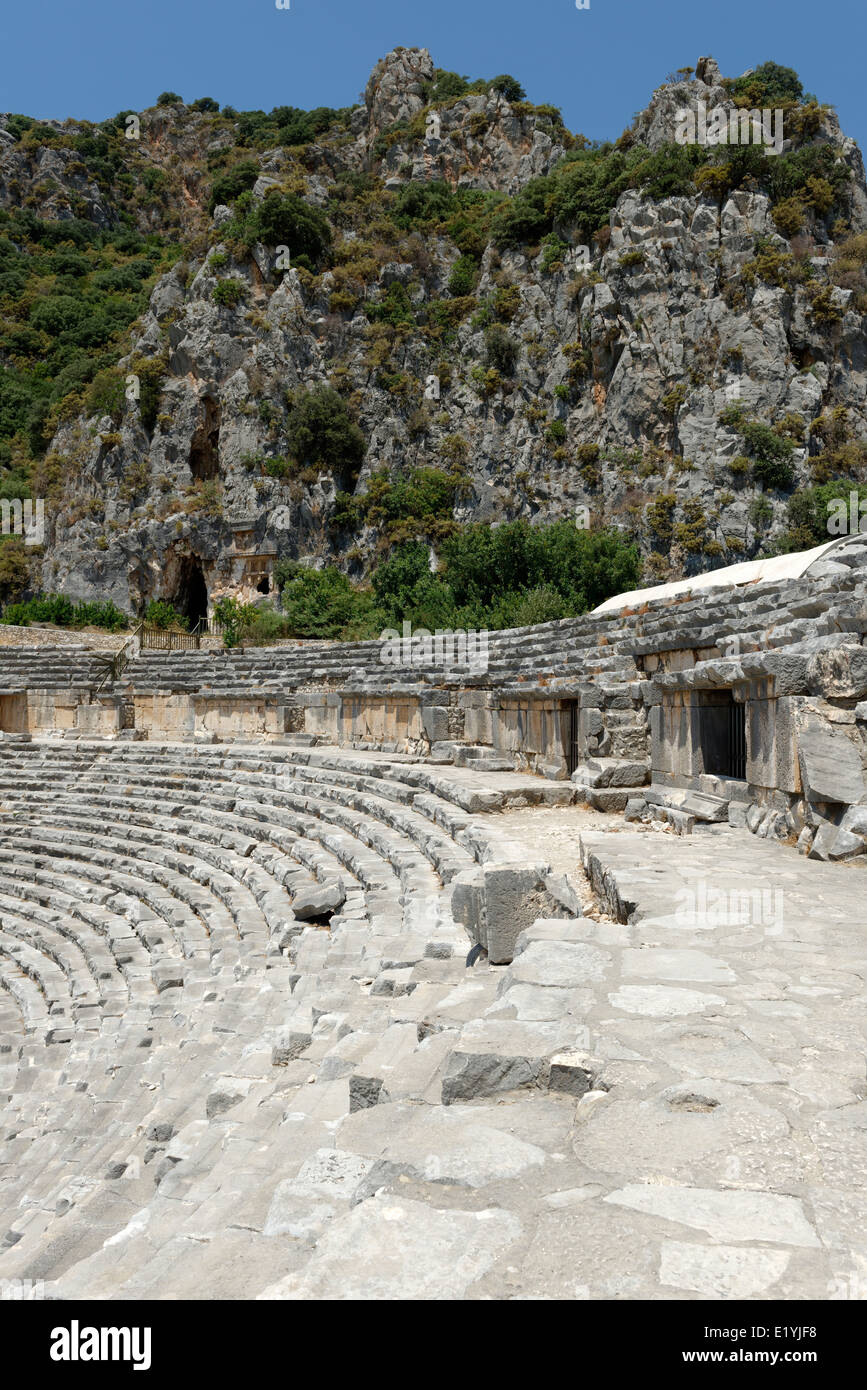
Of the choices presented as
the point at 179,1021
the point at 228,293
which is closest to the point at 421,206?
the point at 228,293

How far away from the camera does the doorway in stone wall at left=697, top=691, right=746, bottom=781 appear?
354 inches

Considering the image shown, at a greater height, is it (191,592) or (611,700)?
(191,592)

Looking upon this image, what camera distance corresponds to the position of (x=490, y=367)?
36875 millimetres

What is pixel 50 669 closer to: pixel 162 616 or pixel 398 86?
pixel 162 616

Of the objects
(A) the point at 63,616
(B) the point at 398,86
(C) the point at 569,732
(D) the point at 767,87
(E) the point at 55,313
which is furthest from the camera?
(B) the point at 398,86

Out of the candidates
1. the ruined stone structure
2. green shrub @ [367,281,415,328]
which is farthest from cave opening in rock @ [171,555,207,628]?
the ruined stone structure

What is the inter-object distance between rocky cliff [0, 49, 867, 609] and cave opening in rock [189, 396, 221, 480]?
0.11m

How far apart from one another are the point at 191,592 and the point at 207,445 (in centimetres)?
667

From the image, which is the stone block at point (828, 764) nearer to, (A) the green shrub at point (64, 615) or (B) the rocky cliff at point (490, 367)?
(B) the rocky cliff at point (490, 367)

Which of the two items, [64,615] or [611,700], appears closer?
[611,700]

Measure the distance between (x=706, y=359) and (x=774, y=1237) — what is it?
112 ft

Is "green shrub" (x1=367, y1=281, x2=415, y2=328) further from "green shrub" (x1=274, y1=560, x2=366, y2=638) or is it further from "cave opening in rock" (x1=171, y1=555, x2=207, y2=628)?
"cave opening in rock" (x1=171, y1=555, x2=207, y2=628)

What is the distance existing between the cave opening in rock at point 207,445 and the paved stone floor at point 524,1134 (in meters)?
35.8

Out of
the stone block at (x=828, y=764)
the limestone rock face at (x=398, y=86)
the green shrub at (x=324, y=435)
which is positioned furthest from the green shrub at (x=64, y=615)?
the limestone rock face at (x=398, y=86)
